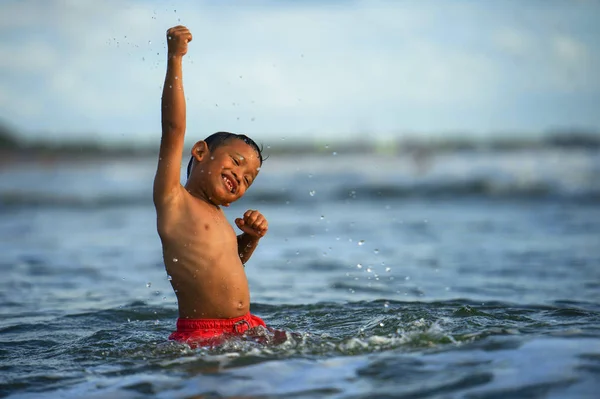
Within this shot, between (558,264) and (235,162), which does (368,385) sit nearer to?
(235,162)

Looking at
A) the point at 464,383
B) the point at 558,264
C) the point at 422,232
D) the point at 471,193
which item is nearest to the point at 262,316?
the point at 464,383

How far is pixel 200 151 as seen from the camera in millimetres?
4207

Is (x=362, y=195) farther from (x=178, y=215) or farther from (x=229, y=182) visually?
(x=178, y=215)

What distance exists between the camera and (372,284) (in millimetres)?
6809

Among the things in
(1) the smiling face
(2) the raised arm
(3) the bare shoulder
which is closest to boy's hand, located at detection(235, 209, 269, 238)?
(1) the smiling face

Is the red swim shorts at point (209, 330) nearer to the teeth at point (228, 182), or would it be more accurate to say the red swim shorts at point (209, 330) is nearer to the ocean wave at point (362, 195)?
the teeth at point (228, 182)

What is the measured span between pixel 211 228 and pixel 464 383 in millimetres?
1587

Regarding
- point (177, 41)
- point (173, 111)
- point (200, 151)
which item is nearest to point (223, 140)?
point (200, 151)

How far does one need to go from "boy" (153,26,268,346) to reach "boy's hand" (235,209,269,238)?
0.14 metres

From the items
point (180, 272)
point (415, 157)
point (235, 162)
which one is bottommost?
point (180, 272)

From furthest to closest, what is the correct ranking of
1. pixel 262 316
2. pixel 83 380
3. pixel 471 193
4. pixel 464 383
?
pixel 471 193 → pixel 262 316 → pixel 83 380 → pixel 464 383

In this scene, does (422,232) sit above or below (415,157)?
below

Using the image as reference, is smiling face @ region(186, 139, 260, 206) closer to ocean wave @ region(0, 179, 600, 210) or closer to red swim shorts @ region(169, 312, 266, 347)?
red swim shorts @ region(169, 312, 266, 347)

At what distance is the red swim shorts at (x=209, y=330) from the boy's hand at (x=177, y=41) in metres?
1.37
